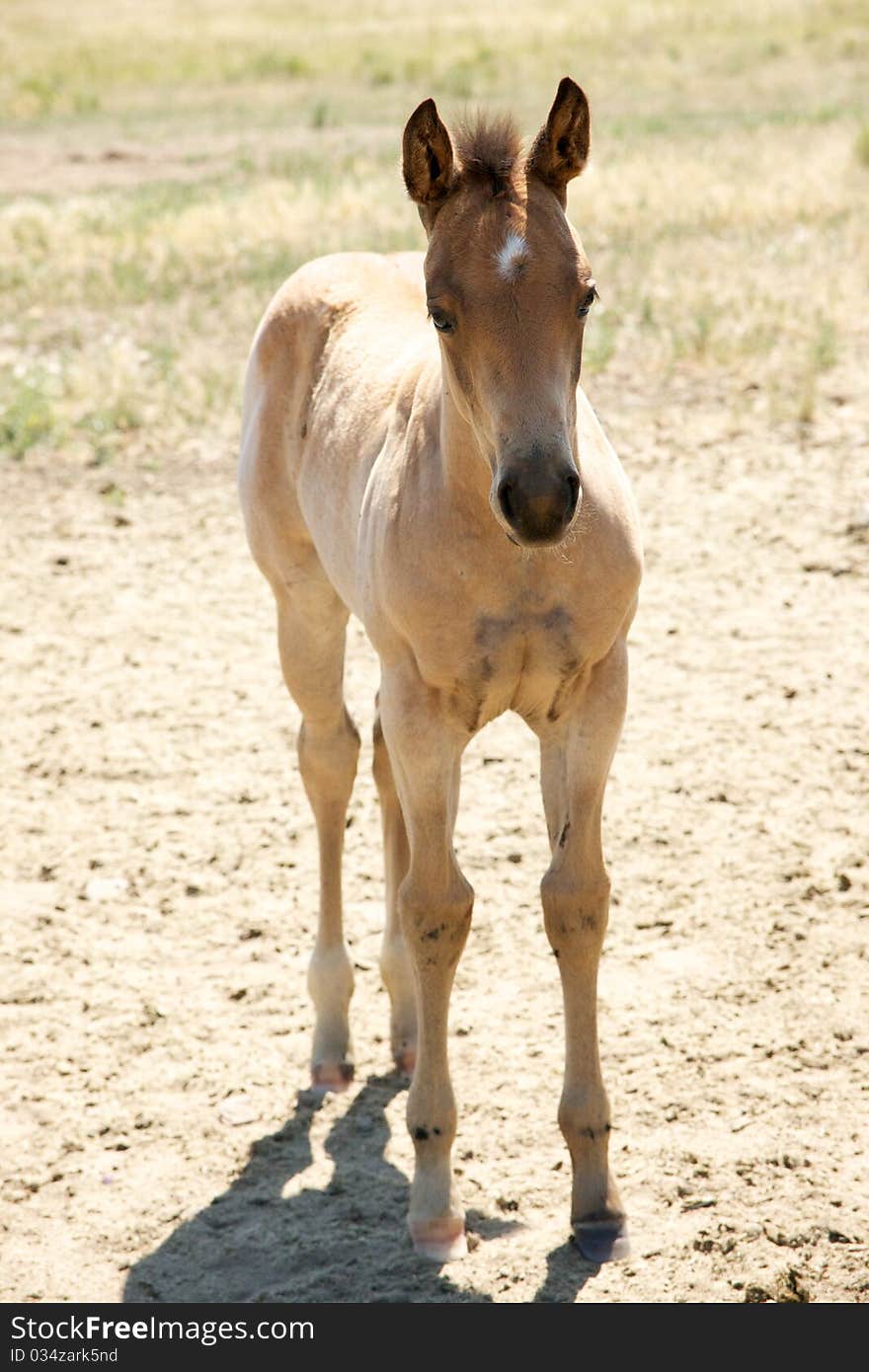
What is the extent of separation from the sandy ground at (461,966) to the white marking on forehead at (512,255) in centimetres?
203

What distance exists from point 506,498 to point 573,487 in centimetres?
12

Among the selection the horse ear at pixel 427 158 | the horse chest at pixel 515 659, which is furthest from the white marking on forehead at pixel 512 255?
the horse chest at pixel 515 659

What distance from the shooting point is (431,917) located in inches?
128

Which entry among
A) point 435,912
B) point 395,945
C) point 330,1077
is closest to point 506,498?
point 435,912

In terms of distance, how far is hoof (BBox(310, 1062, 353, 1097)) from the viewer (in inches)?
157

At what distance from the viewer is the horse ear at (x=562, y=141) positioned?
2881 millimetres

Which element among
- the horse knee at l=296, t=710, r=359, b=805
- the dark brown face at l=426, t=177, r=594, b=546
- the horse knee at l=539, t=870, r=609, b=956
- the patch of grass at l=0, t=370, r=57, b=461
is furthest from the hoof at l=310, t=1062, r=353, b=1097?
the patch of grass at l=0, t=370, r=57, b=461

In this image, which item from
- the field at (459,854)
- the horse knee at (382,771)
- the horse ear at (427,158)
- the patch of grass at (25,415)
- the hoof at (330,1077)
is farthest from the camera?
the patch of grass at (25,415)

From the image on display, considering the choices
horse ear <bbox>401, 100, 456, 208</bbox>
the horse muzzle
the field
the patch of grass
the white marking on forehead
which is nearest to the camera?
the horse muzzle

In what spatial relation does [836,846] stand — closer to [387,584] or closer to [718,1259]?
[718,1259]

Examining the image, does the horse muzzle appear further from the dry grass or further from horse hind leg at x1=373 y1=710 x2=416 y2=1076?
the dry grass

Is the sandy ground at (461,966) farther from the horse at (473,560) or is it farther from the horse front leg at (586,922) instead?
the horse at (473,560)

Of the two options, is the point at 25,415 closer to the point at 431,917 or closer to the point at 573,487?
the point at 431,917

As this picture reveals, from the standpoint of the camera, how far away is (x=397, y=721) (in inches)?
124
